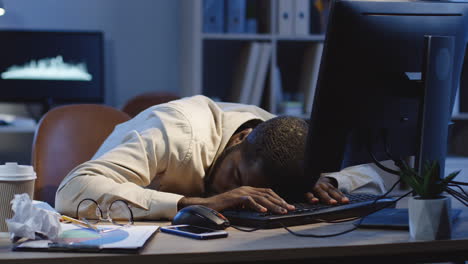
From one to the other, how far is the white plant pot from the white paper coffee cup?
640mm

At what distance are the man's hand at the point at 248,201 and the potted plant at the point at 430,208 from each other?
0.85 feet

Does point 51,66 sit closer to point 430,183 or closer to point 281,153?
point 281,153

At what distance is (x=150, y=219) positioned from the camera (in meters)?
1.30

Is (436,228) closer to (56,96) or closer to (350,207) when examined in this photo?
(350,207)

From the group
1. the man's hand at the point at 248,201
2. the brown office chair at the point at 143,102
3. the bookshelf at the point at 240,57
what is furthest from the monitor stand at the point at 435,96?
the bookshelf at the point at 240,57

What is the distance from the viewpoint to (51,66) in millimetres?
3398

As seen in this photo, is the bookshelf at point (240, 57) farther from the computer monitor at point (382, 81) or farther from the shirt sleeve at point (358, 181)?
the computer monitor at point (382, 81)

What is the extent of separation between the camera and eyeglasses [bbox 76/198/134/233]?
1.25 m

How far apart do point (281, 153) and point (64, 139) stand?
857 mm

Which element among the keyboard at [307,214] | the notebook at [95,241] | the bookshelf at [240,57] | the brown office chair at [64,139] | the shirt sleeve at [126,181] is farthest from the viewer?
the bookshelf at [240,57]

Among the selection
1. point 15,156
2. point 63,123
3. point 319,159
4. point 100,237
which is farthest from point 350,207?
point 15,156

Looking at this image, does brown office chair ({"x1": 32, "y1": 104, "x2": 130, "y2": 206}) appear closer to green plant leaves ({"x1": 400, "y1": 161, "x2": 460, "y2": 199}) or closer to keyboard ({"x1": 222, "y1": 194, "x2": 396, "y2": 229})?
keyboard ({"x1": 222, "y1": 194, "x2": 396, "y2": 229})

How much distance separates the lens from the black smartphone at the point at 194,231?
1073mm

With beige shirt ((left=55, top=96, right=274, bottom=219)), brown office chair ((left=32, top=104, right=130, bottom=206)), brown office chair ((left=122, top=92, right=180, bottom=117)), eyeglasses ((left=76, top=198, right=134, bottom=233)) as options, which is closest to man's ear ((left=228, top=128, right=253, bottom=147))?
beige shirt ((left=55, top=96, right=274, bottom=219))
